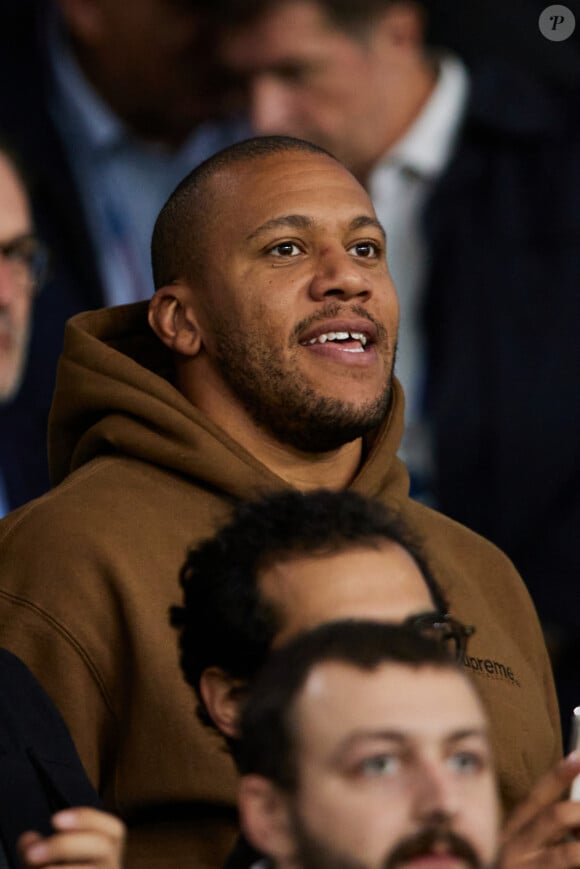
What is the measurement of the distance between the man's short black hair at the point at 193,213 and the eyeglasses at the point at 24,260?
115 centimetres

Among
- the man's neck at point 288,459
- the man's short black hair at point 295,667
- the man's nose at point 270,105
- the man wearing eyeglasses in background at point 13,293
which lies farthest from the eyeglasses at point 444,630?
the man's nose at point 270,105

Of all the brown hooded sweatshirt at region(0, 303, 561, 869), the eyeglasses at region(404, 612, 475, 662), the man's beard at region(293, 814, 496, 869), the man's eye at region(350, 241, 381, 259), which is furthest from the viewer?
the man's eye at region(350, 241, 381, 259)

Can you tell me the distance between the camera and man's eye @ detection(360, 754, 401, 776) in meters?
1.42

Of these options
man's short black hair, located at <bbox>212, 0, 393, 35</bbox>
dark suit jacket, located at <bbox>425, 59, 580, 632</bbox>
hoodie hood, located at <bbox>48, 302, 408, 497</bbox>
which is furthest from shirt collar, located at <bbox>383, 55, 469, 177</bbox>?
hoodie hood, located at <bbox>48, 302, 408, 497</bbox>

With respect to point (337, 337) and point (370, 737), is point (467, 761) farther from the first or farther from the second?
point (337, 337)

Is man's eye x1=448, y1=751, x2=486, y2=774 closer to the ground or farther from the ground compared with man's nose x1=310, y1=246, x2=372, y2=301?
closer to the ground

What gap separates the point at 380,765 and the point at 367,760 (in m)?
0.01

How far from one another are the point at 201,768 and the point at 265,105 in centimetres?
225

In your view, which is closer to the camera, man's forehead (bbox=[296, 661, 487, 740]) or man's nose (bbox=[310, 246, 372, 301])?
man's forehead (bbox=[296, 661, 487, 740])

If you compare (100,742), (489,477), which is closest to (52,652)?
(100,742)

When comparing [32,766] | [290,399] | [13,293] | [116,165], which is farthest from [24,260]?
[32,766]

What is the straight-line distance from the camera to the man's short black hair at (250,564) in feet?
5.73

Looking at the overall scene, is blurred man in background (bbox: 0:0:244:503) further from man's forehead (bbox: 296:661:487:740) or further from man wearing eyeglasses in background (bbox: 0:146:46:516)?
man's forehead (bbox: 296:661:487:740)

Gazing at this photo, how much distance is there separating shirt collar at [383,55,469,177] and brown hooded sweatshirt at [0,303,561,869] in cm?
157
